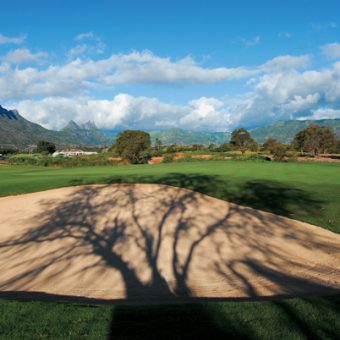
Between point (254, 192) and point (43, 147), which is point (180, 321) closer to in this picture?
point (254, 192)

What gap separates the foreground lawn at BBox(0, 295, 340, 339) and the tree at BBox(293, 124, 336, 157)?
85.0 m

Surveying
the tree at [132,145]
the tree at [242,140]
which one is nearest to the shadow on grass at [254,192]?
the tree at [132,145]

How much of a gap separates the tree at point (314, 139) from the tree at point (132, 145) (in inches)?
1634

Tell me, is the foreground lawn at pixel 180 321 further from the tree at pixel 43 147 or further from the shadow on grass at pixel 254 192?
the tree at pixel 43 147

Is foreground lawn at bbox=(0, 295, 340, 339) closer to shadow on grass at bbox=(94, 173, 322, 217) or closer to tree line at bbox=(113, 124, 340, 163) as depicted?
shadow on grass at bbox=(94, 173, 322, 217)

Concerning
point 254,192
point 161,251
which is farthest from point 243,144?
point 161,251

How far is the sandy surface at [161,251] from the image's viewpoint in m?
8.35

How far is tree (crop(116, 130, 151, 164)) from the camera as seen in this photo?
2923 inches

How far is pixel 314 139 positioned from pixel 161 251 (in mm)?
82881

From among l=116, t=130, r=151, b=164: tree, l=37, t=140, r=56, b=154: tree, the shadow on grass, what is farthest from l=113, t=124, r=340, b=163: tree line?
l=37, t=140, r=56, b=154: tree

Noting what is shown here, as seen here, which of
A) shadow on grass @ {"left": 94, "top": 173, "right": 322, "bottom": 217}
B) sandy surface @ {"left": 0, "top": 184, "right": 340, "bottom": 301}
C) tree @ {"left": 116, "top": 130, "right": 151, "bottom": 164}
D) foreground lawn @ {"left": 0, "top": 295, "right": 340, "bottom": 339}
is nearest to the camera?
foreground lawn @ {"left": 0, "top": 295, "right": 340, "bottom": 339}

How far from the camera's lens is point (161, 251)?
10.9 metres

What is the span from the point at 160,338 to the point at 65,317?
1.83 meters

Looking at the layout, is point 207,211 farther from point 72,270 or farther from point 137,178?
point 137,178
